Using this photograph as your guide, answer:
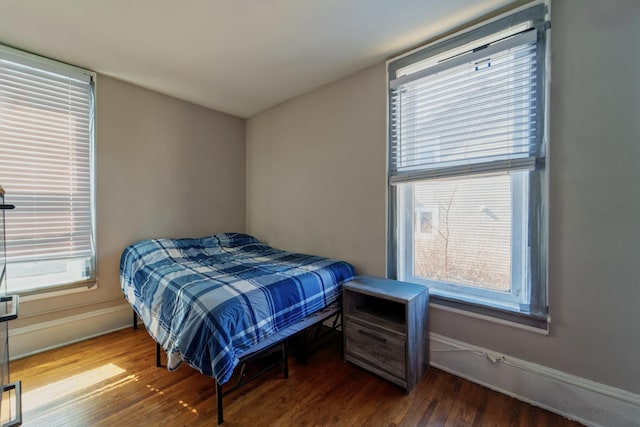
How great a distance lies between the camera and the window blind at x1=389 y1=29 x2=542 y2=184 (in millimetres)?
1544

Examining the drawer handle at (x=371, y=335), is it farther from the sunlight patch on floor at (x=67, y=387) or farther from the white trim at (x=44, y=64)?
the white trim at (x=44, y=64)

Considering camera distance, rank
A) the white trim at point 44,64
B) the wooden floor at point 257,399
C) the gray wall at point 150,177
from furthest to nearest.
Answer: the gray wall at point 150,177, the white trim at point 44,64, the wooden floor at point 257,399

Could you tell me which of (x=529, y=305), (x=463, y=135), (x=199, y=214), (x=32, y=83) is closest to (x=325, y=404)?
(x=529, y=305)

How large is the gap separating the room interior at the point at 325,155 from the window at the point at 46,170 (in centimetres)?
12

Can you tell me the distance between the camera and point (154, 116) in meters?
2.71

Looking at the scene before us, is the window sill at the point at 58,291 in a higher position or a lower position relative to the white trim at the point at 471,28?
lower

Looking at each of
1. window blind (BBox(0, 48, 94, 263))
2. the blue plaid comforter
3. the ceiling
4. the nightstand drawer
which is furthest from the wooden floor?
the ceiling

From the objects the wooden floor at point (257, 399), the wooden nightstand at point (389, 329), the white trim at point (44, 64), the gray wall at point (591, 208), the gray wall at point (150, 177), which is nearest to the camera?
the gray wall at point (591, 208)

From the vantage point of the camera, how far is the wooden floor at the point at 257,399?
55.5 inches

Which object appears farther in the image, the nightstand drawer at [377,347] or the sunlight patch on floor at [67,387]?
the nightstand drawer at [377,347]

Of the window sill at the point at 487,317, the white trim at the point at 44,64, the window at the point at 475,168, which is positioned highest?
the white trim at the point at 44,64

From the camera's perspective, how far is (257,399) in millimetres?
1562

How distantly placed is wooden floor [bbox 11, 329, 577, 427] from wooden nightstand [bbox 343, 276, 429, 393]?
0.33 feet

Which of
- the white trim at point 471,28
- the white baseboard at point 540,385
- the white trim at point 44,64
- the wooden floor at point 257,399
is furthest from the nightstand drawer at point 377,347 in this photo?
the white trim at point 44,64
